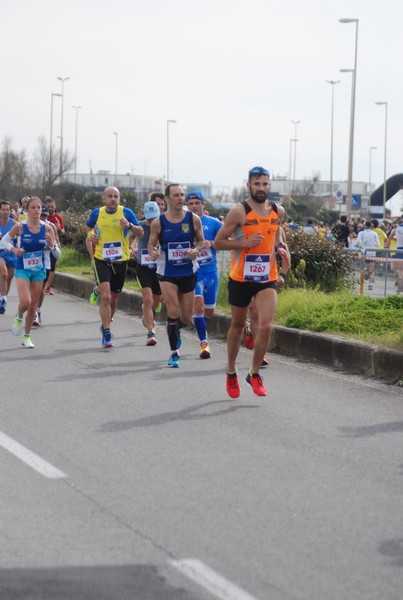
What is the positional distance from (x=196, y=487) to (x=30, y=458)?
1.32 m

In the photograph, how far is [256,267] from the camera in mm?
10172

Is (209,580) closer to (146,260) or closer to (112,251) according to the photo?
(112,251)

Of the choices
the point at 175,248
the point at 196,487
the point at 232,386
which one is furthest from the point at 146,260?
the point at 196,487

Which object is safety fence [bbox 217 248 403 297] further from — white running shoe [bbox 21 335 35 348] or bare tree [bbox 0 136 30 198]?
bare tree [bbox 0 136 30 198]

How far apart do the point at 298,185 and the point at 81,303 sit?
352 ft

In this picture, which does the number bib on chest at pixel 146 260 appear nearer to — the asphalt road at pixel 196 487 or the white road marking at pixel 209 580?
the asphalt road at pixel 196 487

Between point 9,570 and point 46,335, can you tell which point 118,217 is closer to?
point 46,335

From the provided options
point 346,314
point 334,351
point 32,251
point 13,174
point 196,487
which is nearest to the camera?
point 196,487

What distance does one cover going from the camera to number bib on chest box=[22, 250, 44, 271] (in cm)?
1466

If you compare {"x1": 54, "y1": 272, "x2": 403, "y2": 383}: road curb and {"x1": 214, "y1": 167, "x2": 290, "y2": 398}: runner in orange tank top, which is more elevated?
{"x1": 214, "y1": 167, "x2": 290, "y2": 398}: runner in orange tank top


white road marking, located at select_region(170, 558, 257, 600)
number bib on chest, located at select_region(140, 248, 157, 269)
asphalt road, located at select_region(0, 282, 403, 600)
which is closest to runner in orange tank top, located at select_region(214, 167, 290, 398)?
asphalt road, located at select_region(0, 282, 403, 600)

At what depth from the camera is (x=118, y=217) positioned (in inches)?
575

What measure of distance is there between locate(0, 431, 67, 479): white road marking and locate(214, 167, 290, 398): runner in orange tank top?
98.3 inches

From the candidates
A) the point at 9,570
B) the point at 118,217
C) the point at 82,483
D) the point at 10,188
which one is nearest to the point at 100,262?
the point at 118,217
